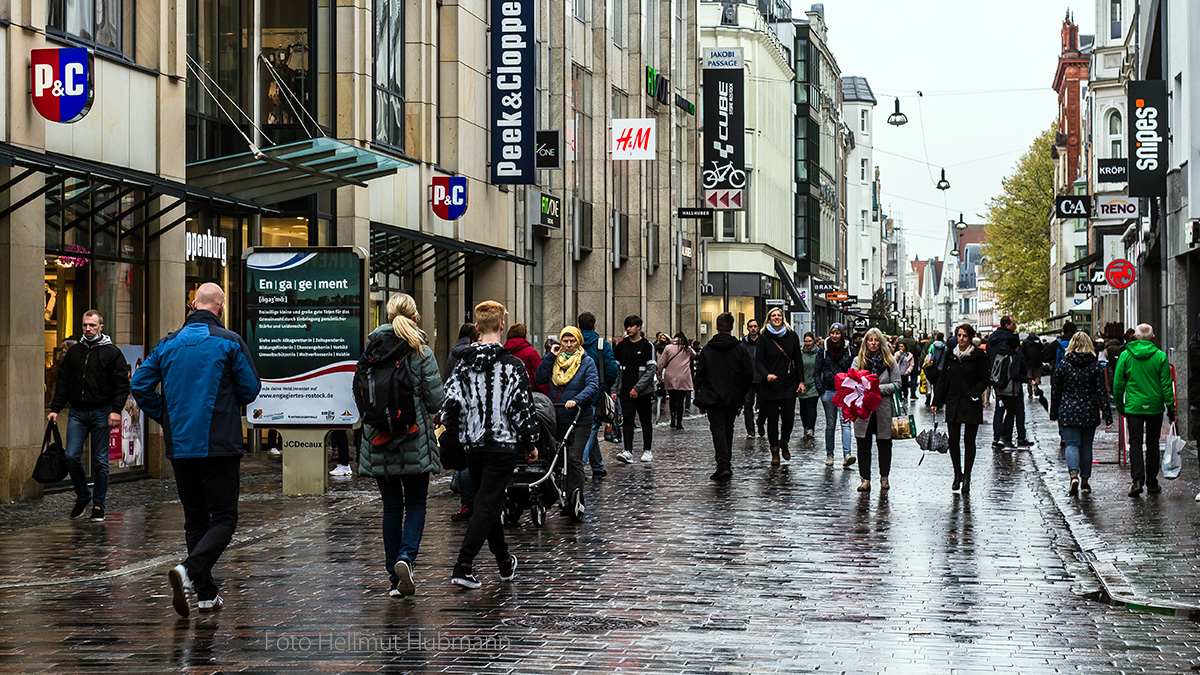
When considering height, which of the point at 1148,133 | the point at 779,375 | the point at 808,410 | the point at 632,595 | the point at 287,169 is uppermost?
the point at 1148,133

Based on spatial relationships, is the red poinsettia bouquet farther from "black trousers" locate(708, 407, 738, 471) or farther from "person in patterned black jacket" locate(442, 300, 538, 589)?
"person in patterned black jacket" locate(442, 300, 538, 589)

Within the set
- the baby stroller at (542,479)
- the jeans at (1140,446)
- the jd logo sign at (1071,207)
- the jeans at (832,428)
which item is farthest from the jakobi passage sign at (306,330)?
the jd logo sign at (1071,207)

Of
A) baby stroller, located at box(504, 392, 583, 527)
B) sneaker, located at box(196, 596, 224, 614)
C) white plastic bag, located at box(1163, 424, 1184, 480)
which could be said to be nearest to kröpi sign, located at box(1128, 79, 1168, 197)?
white plastic bag, located at box(1163, 424, 1184, 480)

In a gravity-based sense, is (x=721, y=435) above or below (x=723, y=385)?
below

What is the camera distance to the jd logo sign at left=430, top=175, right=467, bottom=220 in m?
26.4

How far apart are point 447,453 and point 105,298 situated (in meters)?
7.93

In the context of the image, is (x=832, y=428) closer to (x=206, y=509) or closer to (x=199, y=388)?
(x=206, y=509)

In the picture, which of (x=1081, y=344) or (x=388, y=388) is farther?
(x=1081, y=344)

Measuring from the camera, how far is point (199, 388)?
866 centimetres

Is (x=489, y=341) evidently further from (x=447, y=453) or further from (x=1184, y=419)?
(x=1184, y=419)

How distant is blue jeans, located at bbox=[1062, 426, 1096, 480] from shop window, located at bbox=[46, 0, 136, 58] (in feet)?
35.5

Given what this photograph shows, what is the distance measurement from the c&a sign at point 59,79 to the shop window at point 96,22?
82 centimetres

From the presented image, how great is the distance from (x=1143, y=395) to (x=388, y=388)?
28.4 feet

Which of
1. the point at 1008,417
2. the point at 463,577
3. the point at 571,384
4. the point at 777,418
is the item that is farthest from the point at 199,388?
the point at 1008,417
